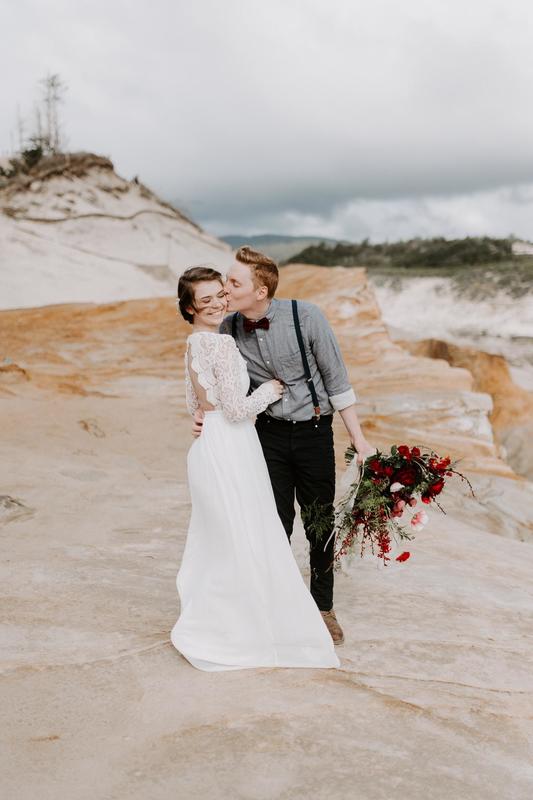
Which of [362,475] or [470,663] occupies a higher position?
[362,475]

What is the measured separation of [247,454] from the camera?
3697 mm

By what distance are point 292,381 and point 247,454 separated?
437mm

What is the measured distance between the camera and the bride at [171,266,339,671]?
359cm

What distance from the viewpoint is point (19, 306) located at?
1166cm

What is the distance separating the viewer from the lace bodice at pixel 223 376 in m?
3.56

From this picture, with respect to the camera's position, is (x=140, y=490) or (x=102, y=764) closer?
(x=102, y=764)

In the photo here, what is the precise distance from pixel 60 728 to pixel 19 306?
31.5ft

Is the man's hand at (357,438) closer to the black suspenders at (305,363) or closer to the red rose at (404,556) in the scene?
the black suspenders at (305,363)

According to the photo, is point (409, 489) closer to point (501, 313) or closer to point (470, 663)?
point (470, 663)

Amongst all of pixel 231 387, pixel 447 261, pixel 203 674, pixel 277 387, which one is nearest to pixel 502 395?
pixel 447 261

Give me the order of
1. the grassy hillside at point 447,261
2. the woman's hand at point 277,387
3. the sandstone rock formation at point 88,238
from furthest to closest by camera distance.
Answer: the grassy hillside at point 447,261 → the sandstone rock formation at point 88,238 → the woman's hand at point 277,387

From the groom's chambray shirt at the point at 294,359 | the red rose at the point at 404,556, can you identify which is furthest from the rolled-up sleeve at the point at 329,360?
the red rose at the point at 404,556

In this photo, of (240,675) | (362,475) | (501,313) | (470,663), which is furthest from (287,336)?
(501,313)

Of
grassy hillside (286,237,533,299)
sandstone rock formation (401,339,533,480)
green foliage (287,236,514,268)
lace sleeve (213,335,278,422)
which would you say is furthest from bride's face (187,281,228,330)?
green foliage (287,236,514,268)
